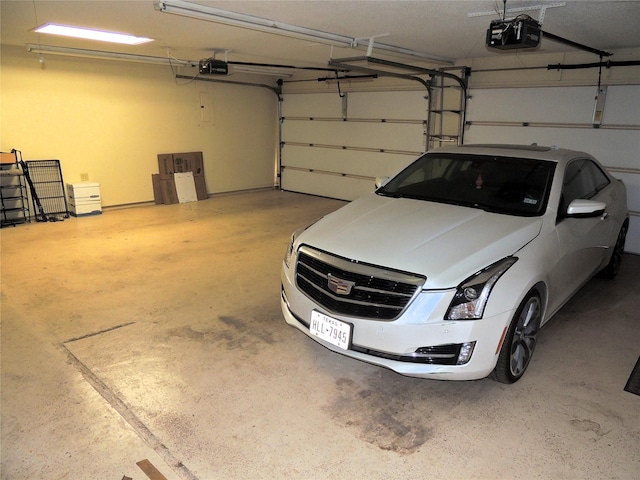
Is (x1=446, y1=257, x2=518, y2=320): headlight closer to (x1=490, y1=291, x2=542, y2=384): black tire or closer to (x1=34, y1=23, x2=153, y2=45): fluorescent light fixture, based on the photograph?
(x1=490, y1=291, x2=542, y2=384): black tire

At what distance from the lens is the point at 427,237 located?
2.61 metres

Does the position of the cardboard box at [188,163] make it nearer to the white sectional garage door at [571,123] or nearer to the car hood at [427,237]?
the white sectional garage door at [571,123]

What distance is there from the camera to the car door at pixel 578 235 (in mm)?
2891

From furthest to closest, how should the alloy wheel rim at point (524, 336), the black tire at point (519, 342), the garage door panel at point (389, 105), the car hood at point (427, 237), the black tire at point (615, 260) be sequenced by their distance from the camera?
the garage door panel at point (389, 105) → the black tire at point (615, 260) → the alloy wheel rim at point (524, 336) → the black tire at point (519, 342) → the car hood at point (427, 237)

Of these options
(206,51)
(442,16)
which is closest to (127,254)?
(206,51)

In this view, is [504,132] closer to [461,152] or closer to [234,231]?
[461,152]

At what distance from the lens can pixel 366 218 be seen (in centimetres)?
299

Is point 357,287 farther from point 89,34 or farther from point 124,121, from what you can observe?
point 124,121

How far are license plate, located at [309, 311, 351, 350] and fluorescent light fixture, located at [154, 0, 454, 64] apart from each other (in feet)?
8.30

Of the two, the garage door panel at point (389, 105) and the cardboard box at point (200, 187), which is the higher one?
the garage door panel at point (389, 105)

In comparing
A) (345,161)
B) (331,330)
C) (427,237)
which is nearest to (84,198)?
(345,161)

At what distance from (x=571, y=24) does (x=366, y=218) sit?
2.89 metres

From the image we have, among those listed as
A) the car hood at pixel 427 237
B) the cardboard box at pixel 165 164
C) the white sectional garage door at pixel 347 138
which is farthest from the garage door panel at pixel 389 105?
the car hood at pixel 427 237

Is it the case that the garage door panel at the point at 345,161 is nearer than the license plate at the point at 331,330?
No
